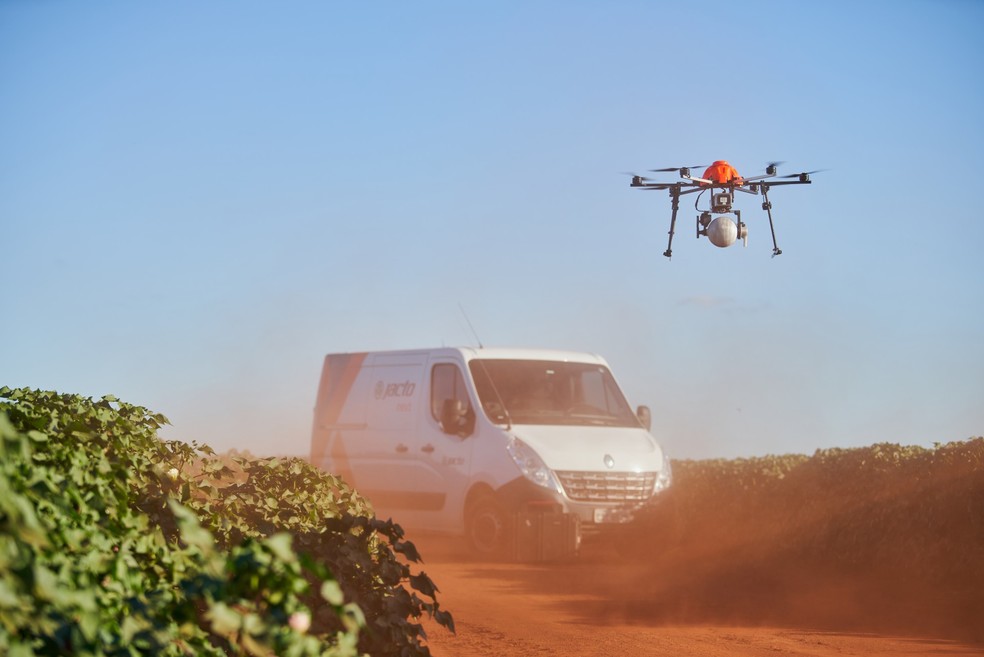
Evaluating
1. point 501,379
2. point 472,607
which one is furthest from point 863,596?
point 501,379

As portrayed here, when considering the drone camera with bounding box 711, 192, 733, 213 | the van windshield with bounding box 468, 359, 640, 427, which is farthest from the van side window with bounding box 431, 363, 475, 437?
the drone camera with bounding box 711, 192, 733, 213

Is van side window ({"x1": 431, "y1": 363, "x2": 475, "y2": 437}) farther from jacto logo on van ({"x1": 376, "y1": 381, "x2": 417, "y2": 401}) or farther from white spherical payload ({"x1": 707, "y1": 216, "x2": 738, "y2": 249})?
white spherical payload ({"x1": 707, "y1": 216, "x2": 738, "y2": 249})

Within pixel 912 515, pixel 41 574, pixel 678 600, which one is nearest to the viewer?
pixel 41 574

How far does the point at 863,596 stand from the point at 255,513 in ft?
24.4

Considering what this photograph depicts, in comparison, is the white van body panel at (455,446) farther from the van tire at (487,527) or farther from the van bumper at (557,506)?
the van tire at (487,527)

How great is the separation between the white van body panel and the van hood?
0.5 inches

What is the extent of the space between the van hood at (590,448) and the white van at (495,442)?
0.6 inches

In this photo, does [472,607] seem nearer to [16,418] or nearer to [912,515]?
[912,515]

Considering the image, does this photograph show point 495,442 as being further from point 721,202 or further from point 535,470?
point 721,202

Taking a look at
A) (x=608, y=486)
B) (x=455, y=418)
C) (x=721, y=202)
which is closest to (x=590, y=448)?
(x=608, y=486)

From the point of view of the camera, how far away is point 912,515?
1297 cm

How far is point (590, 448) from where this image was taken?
14.6 metres

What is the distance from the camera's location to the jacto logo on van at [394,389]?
1591cm

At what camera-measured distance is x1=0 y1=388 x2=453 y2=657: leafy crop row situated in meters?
3.07
